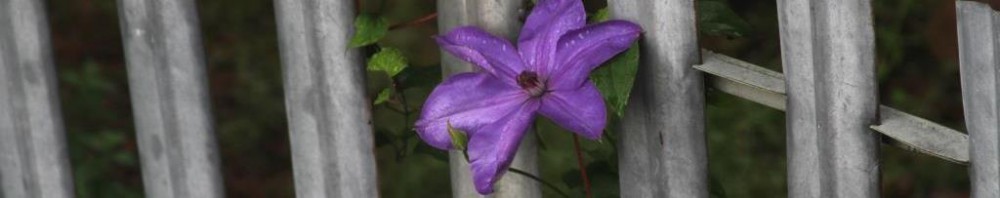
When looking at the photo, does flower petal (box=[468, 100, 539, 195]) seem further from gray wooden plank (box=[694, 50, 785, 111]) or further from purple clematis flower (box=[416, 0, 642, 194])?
gray wooden plank (box=[694, 50, 785, 111])

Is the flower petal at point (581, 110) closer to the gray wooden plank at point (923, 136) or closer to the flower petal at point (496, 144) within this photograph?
the flower petal at point (496, 144)

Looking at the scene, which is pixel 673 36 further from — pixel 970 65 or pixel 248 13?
pixel 248 13

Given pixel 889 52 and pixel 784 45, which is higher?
pixel 784 45

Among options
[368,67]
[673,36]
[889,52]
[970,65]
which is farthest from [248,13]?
[970,65]

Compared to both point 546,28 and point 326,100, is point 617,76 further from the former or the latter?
point 326,100

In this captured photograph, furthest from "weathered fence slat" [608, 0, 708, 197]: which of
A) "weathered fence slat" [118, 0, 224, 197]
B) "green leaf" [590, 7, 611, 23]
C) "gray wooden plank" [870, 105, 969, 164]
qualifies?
"weathered fence slat" [118, 0, 224, 197]

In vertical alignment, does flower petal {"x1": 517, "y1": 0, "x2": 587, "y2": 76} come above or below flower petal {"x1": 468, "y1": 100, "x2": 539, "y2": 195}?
above

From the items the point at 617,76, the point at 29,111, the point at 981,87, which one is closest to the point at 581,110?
the point at 617,76
